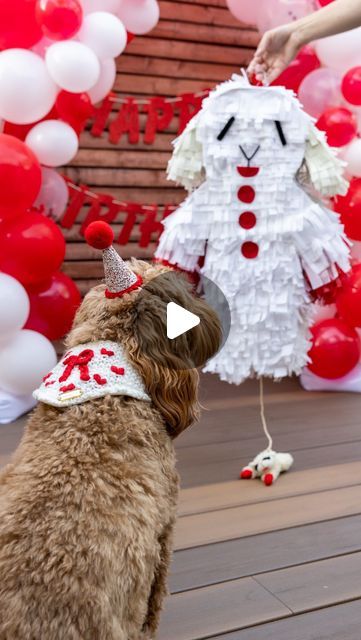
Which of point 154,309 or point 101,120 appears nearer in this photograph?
point 154,309

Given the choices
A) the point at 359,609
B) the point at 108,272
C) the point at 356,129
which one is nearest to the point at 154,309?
the point at 108,272

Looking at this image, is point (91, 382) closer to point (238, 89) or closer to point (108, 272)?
point (108, 272)

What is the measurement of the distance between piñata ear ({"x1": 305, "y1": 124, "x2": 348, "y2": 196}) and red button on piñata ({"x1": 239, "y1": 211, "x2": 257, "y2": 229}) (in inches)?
8.2

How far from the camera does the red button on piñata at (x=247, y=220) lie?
6.29 ft

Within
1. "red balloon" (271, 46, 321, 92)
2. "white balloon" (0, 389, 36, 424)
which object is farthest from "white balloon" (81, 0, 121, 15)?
"white balloon" (0, 389, 36, 424)

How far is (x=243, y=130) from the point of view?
185 cm

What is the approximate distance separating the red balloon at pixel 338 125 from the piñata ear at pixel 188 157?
0.90m

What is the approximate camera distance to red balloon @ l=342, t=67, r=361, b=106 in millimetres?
2566

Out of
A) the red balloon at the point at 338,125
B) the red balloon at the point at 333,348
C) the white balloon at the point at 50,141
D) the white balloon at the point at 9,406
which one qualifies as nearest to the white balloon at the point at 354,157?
the red balloon at the point at 338,125

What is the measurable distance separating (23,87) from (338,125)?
122cm

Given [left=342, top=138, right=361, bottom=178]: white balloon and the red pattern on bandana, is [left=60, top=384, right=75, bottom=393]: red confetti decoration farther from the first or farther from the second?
[left=342, top=138, right=361, bottom=178]: white balloon

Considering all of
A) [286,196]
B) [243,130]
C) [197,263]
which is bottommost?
[197,263]

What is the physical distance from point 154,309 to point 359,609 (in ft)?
2.87

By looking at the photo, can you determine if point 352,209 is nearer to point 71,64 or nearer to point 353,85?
point 353,85
